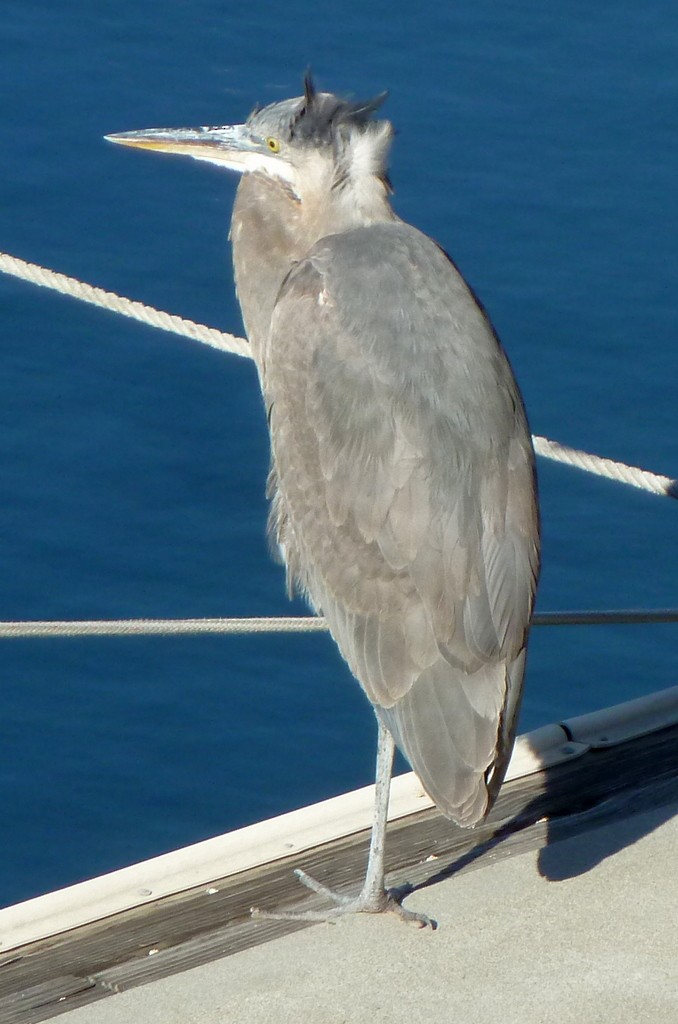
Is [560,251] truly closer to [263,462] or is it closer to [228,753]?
[263,462]

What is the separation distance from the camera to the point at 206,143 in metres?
2.84

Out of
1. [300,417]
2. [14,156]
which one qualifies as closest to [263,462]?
[14,156]

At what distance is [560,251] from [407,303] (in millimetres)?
4283

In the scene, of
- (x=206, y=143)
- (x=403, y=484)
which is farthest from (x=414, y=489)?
(x=206, y=143)

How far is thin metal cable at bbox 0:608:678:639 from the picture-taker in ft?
7.24

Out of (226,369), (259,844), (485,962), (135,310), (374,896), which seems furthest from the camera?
(226,369)

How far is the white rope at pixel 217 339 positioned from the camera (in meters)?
2.62

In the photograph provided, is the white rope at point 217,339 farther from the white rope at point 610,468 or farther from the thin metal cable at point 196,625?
the thin metal cable at point 196,625

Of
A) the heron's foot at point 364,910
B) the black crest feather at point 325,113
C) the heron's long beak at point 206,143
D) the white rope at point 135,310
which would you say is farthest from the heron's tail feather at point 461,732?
the heron's long beak at point 206,143

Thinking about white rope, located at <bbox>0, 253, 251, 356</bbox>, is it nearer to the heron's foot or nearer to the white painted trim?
the white painted trim

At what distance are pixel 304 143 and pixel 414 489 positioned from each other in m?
0.72

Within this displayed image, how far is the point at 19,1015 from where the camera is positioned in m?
1.99

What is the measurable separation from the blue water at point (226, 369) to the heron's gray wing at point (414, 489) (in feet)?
7.09

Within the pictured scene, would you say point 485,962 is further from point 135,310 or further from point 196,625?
point 135,310
